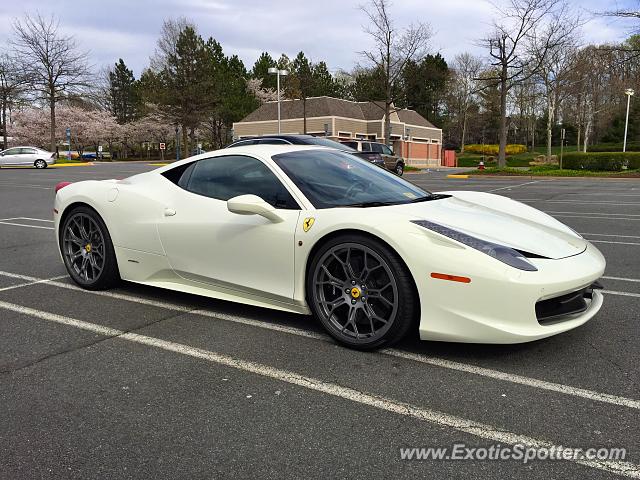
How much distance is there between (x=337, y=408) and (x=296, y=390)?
29 centimetres

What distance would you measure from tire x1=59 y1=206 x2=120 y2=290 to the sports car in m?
0.01

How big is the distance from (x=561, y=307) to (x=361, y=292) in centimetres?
117

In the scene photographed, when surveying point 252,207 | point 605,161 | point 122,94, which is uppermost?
point 122,94

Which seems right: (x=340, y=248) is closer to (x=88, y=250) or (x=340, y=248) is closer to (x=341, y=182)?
(x=341, y=182)

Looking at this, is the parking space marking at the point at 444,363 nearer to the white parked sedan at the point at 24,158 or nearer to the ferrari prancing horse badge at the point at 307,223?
the ferrari prancing horse badge at the point at 307,223

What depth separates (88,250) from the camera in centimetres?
470

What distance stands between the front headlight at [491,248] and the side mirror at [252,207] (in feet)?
3.25

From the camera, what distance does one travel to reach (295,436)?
7.59 feet

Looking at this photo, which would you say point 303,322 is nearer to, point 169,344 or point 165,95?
point 169,344

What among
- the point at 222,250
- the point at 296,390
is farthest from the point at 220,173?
the point at 296,390

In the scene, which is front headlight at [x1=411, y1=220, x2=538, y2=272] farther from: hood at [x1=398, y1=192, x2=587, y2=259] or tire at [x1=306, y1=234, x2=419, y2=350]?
tire at [x1=306, y1=234, x2=419, y2=350]

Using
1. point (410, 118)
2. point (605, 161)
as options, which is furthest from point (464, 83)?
point (605, 161)

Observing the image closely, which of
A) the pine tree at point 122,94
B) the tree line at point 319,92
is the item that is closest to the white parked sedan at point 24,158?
the tree line at point 319,92

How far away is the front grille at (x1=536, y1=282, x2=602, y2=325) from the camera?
2.92m
